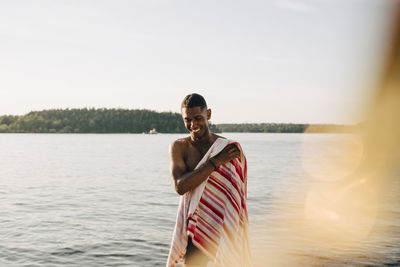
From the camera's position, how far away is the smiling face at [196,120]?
350 cm

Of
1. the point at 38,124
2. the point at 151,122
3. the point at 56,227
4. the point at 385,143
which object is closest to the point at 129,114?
the point at 151,122

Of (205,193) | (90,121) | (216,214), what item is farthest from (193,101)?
(90,121)

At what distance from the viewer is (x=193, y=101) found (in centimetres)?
350

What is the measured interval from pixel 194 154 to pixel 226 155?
0.34m

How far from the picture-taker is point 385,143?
101m

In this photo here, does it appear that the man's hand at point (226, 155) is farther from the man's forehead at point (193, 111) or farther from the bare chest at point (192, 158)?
the man's forehead at point (193, 111)

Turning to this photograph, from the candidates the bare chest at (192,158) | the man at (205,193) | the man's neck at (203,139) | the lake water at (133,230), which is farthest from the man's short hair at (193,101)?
the lake water at (133,230)

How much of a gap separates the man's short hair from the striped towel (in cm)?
34

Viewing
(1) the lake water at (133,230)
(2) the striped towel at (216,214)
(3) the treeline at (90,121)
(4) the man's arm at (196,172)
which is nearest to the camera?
(4) the man's arm at (196,172)

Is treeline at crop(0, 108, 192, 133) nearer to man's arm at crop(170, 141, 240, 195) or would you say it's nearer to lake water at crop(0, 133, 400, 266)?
lake water at crop(0, 133, 400, 266)

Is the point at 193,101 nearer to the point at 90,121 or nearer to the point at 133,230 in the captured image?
the point at 133,230

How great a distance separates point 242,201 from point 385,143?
349ft

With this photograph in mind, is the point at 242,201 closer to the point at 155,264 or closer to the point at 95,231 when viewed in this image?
the point at 155,264

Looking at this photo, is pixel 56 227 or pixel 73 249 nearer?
pixel 73 249
